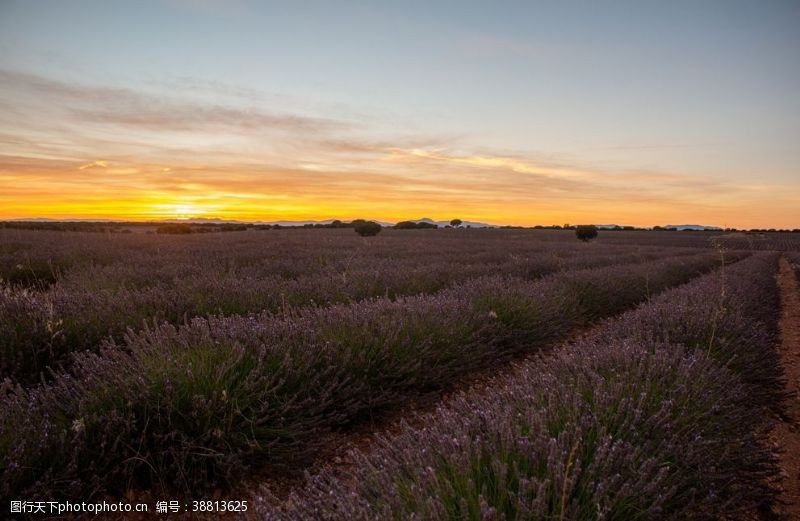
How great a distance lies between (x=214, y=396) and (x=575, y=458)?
5.55ft

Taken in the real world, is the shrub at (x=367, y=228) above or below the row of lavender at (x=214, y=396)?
above

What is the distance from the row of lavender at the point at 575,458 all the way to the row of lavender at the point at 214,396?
521 mm

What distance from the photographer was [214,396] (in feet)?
7.36

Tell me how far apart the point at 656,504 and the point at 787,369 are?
4585 millimetres

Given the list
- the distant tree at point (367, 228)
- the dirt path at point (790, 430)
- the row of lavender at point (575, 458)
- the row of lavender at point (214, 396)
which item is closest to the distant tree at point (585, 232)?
the distant tree at point (367, 228)

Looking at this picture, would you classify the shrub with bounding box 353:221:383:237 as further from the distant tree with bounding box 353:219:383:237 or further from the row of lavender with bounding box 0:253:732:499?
the row of lavender with bounding box 0:253:732:499

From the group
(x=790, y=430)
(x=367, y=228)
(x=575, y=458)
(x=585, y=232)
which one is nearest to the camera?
(x=575, y=458)

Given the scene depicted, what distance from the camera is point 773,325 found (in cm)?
606

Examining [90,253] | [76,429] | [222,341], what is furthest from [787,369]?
[90,253]

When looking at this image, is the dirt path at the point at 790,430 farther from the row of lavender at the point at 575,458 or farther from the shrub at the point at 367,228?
the shrub at the point at 367,228

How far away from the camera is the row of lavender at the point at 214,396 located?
198cm

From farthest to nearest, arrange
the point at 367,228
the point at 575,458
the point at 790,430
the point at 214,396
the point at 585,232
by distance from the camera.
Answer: the point at 585,232, the point at 367,228, the point at 790,430, the point at 214,396, the point at 575,458

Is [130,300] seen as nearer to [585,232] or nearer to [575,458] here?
[575,458]

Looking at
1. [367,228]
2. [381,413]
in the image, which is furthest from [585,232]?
[381,413]
